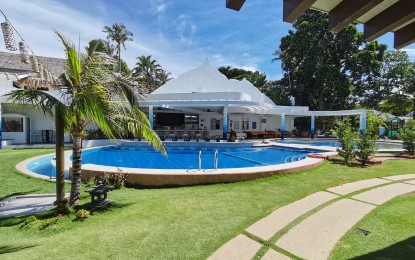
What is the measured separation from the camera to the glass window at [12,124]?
19.8 meters

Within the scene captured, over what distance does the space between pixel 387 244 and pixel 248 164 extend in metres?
9.39

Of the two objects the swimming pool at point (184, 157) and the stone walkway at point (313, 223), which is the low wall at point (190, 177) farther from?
the swimming pool at point (184, 157)

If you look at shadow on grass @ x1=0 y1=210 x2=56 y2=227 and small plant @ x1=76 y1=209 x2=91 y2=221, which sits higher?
small plant @ x1=76 y1=209 x2=91 y2=221

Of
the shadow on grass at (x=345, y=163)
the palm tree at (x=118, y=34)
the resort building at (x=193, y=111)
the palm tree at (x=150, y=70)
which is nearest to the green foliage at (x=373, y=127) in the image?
the shadow on grass at (x=345, y=163)

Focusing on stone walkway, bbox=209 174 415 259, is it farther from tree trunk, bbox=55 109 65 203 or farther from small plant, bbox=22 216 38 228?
tree trunk, bbox=55 109 65 203

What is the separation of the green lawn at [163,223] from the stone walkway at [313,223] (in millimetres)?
210

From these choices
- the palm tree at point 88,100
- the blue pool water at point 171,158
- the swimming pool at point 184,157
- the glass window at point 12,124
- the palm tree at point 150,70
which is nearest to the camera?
the palm tree at point 88,100

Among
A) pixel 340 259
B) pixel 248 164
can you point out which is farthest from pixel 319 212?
pixel 248 164

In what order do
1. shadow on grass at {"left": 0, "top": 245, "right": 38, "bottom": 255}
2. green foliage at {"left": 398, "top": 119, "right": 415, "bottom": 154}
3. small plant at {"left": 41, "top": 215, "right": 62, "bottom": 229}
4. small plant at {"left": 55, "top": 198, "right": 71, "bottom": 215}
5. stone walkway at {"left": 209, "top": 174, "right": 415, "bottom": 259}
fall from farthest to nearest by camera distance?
green foliage at {"left": 398, "top": 119, "right": 415, "bottom": 154}, small plant at {"left": 55, "top": 198, "right": 71, "bottom": 215}, small plant at {"left": 41, "top": 215, "right": 62, "bottom": 229}, shadow on grass at {"left": 0, "top": 245, "right": 38, "bottom": 255}, stone walkway at {"left": 209, "top": 174, "right": 415, "bottom": 259}

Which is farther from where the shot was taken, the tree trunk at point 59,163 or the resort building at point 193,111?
the resort building at point 193,111

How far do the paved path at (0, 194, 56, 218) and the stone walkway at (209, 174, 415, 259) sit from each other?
180 inches

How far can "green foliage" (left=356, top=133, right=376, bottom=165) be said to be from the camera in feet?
33.6

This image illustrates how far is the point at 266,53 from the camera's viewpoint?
133 feet

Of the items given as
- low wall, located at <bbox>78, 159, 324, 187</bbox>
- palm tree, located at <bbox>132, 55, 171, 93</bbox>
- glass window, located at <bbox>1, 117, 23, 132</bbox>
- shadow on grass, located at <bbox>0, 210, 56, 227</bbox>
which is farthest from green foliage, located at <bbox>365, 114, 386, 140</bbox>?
palm tree, located at <bbox>132, 55, 171, 93</bbox>
